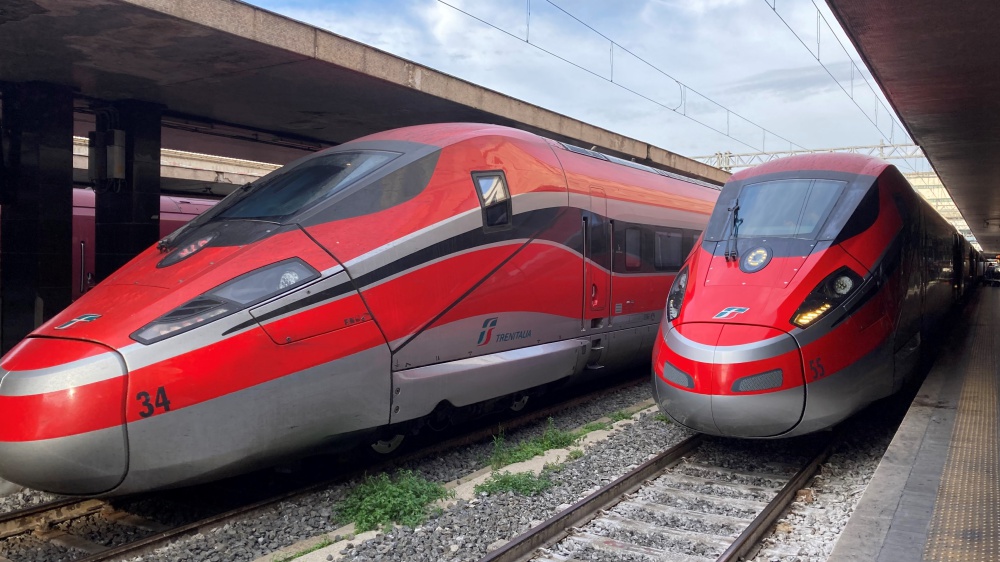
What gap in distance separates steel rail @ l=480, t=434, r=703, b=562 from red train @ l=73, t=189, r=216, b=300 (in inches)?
383

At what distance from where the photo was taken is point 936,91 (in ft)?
33.0

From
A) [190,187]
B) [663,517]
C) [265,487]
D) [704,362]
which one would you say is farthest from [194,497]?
[190,187]

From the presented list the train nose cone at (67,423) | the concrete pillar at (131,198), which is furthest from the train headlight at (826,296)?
the concrete pillar at (131,198)

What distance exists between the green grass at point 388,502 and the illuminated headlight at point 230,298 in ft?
5.38

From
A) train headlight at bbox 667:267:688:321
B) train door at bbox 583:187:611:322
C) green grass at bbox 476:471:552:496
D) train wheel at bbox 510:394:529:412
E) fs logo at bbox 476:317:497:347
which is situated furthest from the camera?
train door at bbox 583:187:611:322

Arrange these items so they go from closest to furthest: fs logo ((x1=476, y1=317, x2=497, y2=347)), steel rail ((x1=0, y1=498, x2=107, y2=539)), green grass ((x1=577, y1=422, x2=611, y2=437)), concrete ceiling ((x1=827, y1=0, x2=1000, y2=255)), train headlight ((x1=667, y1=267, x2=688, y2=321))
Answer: steel rail ((x1=0, y1=498, x2=107, y2=539)) → train headlight ((x1=667, y1=267, x2=688, y2=321)) → fs logo ((x1=476, y1=317, x2=497, y2=347)) → concrete ceiling ((x1=827, y1=0, x2=1000, y2=255)) → green grass ((x1=577, y1=422, x2=611, y2=437))

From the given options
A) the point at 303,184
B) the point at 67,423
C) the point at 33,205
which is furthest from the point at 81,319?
the point at 33,205

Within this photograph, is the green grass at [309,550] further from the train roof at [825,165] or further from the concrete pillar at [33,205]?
the concrete pillar at [33,205]

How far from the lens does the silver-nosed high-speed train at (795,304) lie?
572cm

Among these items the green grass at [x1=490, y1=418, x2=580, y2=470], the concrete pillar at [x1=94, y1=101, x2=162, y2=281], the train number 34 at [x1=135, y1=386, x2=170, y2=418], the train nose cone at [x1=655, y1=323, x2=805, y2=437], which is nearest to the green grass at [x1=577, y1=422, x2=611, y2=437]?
the green grass at [x1=490, y1=418, x2=580, y2=470]

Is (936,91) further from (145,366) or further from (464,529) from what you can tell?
(145,366)

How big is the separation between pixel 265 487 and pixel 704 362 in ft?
12.2

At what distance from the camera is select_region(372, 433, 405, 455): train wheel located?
6406 mm

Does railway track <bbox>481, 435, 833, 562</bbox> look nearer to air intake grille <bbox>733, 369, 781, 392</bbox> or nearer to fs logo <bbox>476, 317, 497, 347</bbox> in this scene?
air intake grille <bbox>733, 369, 781, 392</bbox>
